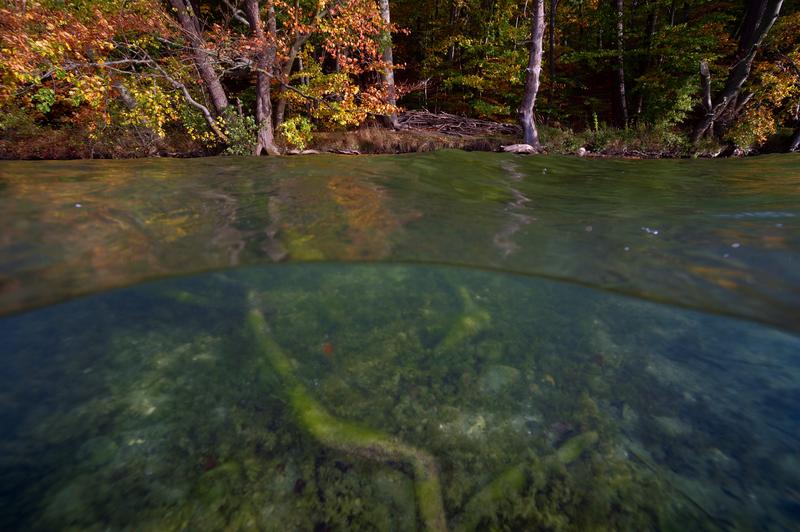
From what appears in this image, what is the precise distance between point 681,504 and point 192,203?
670 centimetres

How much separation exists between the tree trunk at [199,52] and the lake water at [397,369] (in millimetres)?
8305

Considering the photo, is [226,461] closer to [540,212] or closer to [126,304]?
[126,304]

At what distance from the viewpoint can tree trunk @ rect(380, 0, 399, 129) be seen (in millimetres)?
13883

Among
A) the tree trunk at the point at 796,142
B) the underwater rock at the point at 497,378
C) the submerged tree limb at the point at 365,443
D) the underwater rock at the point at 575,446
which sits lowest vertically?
the underwater rock at the point at 575,446

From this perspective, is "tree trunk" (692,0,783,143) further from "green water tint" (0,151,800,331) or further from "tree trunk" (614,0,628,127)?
"green water tint" (0,151,800,331)

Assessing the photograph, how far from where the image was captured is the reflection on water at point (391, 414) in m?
1.69

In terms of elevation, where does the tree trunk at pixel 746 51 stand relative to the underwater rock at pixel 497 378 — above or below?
above

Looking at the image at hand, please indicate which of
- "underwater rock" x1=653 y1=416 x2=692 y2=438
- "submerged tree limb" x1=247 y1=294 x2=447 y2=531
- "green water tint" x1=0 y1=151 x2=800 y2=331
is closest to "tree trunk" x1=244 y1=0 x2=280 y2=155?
"green water tint" x1=0 y1=151 x2=800 y2=331

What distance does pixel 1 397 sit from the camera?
7.49 ft

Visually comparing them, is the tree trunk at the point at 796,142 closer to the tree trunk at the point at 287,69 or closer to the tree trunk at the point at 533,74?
the tree trunk at the point at 533,74

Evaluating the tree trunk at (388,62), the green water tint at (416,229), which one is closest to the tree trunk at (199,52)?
the green water tint at (416,229)

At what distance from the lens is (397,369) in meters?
2.63

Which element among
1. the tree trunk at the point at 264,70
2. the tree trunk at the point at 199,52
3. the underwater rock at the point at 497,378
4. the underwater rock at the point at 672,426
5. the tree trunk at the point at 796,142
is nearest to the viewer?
the underwater rock at the point at 672,426

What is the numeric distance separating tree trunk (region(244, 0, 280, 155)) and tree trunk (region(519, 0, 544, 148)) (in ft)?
30.5
